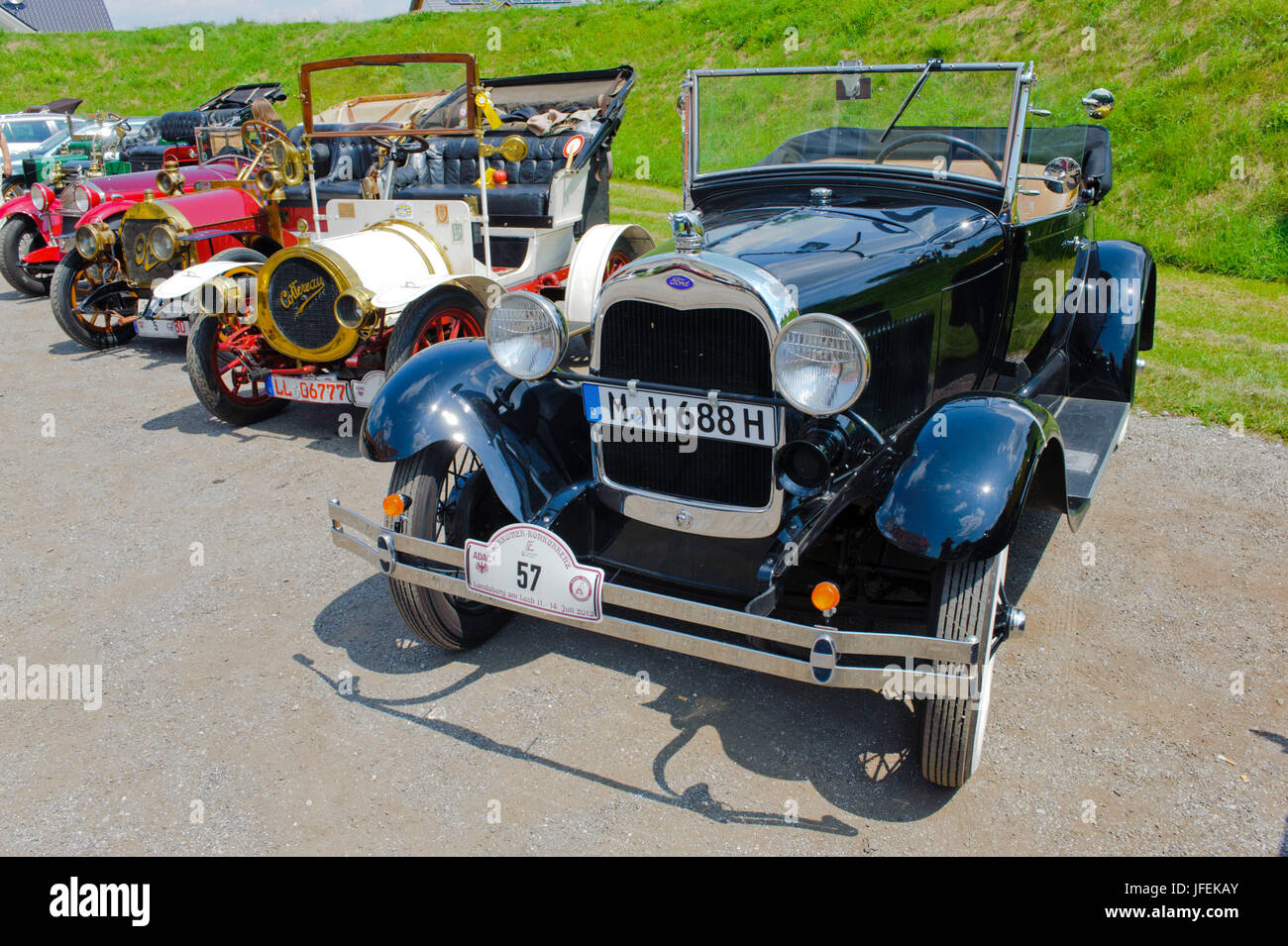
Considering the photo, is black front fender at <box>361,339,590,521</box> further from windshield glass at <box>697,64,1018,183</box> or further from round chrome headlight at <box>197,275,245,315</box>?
round chrome headlight at <box>197,275,245,315</box>

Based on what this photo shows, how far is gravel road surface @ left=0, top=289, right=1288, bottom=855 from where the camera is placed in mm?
2574

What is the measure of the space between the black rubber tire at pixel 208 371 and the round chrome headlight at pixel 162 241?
161cm

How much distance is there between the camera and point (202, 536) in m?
4.43

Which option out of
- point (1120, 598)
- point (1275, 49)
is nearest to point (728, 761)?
point (1120, 598)

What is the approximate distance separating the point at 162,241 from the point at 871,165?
225 inches

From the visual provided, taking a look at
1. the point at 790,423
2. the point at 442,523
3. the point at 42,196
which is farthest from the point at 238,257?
the point at 790,423

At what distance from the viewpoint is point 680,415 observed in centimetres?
287

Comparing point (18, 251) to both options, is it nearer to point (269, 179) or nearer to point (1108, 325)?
point (269, 179)

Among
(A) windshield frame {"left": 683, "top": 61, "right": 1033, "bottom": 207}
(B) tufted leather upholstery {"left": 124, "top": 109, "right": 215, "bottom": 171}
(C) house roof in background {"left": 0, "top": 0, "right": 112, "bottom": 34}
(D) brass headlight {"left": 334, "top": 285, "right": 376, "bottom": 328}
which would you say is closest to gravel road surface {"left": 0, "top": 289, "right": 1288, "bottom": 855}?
(D) brass headlight {"left": 334, "top": 285, "right": 376, "bottom": 328}

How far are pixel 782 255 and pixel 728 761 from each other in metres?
1.64

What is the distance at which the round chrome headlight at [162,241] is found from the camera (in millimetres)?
7043

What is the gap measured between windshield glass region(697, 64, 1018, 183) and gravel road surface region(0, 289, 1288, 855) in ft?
5.98
